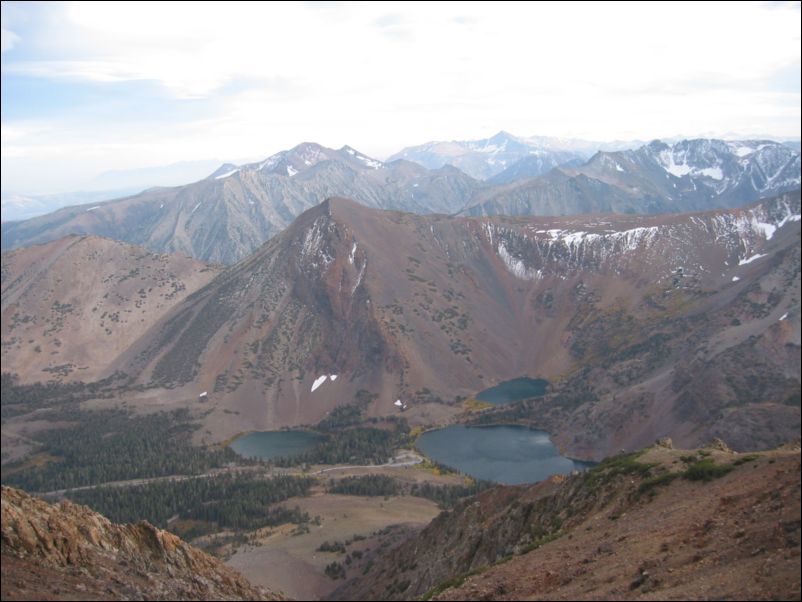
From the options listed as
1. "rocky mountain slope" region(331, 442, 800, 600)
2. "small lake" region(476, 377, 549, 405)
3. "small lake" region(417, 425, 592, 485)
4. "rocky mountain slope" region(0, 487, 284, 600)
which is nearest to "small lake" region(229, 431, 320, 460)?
"small lake" region(417, 425, 592, 485)

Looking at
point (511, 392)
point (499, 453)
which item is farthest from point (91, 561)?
point (511, 392)

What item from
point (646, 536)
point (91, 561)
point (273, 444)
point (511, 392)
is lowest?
point (273, 444)

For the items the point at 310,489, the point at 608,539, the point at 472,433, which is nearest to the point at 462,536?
the point at 608,539

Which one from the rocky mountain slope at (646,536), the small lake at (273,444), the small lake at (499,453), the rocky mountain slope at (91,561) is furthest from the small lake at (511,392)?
the rocky mountain slope at (91,561)

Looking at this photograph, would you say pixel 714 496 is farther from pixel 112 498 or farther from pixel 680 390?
pixel 112 498

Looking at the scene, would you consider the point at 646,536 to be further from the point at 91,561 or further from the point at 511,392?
the point at 511,392

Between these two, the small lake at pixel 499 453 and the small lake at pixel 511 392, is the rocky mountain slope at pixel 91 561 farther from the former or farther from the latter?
the small lake at pixel 511 392
